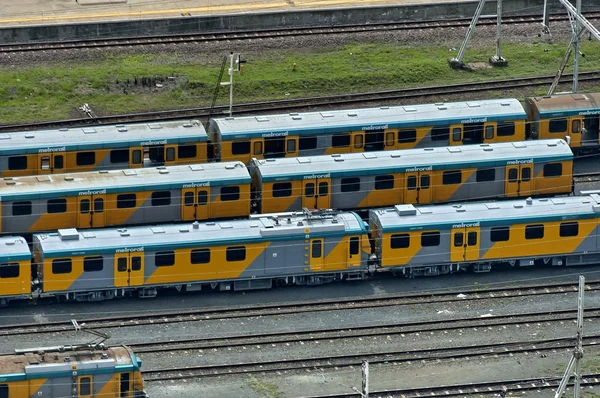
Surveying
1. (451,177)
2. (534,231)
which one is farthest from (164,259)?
(534,231)

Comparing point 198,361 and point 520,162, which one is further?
point 520,162

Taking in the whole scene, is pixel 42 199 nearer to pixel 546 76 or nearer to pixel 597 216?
pixel 597 216

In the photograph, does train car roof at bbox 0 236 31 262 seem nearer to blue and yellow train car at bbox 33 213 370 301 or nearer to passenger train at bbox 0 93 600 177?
blue and yellow train car at bbox 33 213 370 301

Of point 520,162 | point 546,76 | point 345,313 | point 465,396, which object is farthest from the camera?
point 546,76

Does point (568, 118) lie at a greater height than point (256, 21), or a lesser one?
lesser

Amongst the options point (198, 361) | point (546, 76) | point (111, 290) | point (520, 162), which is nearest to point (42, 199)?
point (111, 290)

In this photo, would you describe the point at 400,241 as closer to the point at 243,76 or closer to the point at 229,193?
the point at 229,193

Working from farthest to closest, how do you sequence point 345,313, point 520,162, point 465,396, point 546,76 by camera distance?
point 546,76 < point 520,162 < point 345,313 < point 465,396
